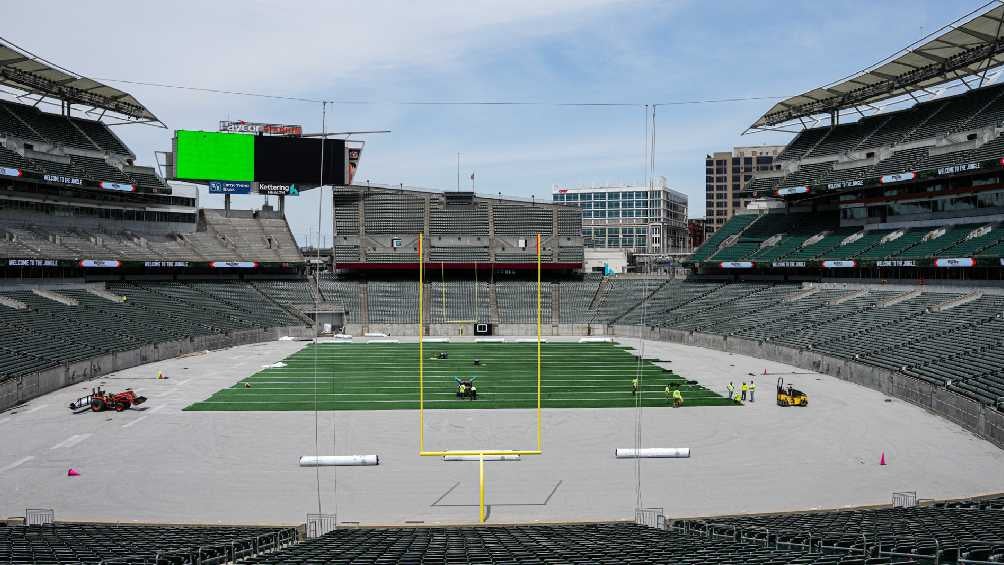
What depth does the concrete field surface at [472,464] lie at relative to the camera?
16.7m

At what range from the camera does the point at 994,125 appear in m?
42.6

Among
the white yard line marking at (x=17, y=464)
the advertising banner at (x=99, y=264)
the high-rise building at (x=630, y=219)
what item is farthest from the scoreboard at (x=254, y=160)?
the high-rise building at (x=630, y=219)

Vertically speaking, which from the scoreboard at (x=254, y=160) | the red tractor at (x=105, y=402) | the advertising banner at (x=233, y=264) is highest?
the scoreboard at (x=254, y=160)

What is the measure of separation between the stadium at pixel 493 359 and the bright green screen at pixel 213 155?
6.2 inches

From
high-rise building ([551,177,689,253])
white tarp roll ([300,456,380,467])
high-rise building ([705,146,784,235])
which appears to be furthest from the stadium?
high-rise building ([705,146,784,235])

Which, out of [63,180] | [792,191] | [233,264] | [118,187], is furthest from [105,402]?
[792,191]

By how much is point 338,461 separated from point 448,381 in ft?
47.6

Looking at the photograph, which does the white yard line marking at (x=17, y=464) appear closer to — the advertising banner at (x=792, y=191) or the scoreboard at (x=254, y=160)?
the scoreboard at (x=254, y=160)

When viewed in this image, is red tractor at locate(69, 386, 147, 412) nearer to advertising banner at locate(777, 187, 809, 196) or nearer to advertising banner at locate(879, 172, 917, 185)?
advertising banner at locate(879, 172, 917, 185)

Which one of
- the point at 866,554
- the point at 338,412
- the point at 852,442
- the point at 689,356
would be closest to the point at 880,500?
the point at 852,442

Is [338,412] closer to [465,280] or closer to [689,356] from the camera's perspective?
[689,356]

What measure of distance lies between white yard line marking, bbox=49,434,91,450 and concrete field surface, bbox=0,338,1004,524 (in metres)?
0.06

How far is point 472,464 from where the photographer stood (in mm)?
20438

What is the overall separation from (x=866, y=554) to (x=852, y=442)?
13460 mm
